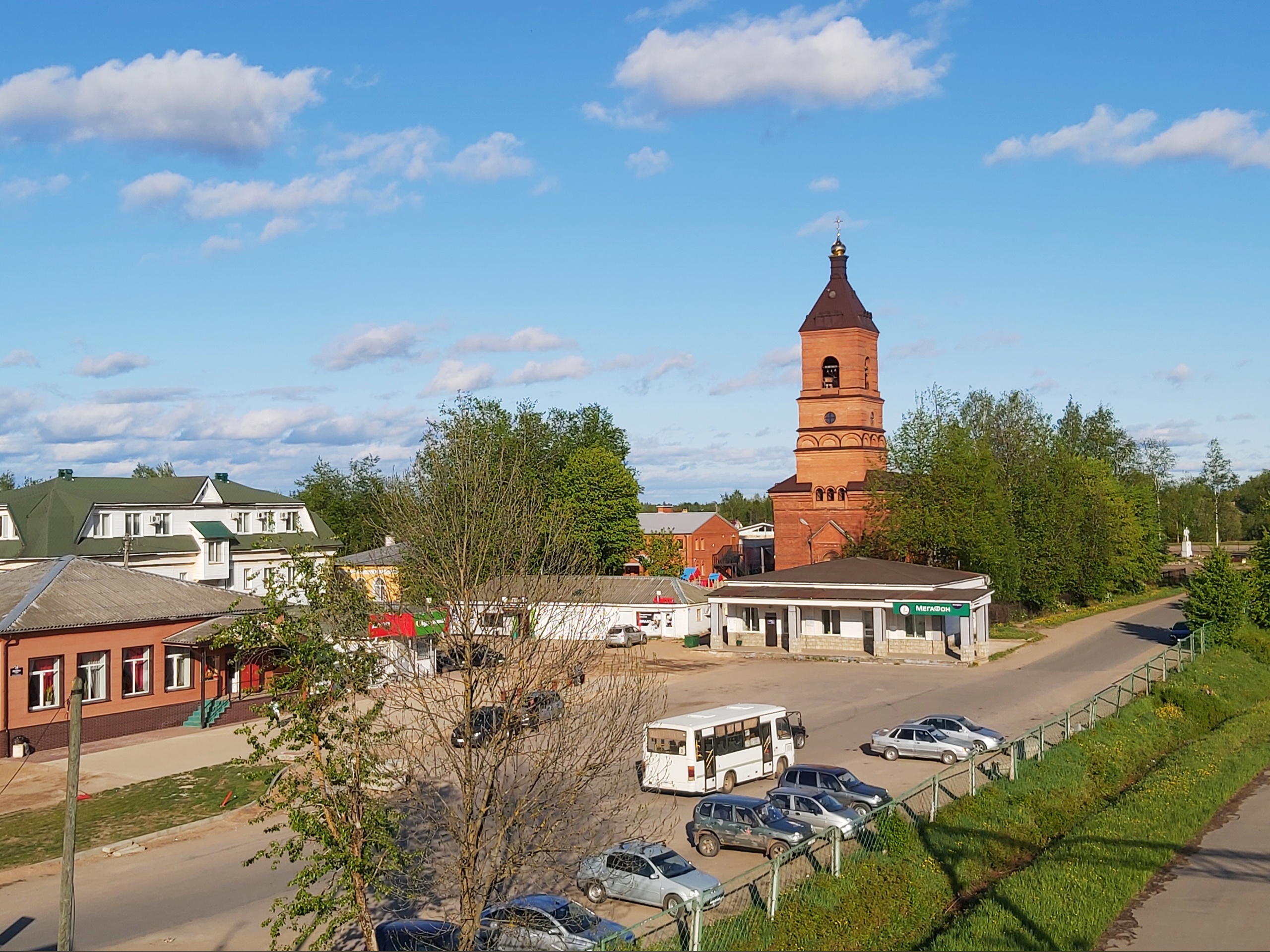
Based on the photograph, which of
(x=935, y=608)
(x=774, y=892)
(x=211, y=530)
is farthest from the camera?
(x=211, y=530)

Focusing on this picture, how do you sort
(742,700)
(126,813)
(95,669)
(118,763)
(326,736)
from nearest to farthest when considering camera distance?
(326,736), (126,813), (118,763), (95,669), (742,700)

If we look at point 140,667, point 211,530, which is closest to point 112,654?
point 140,667

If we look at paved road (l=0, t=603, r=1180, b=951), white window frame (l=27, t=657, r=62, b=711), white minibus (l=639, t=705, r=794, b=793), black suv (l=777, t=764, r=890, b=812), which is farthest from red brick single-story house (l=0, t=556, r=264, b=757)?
black suv (l=777, t=764, r=890, b=812)

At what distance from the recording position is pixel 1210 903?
1802cm

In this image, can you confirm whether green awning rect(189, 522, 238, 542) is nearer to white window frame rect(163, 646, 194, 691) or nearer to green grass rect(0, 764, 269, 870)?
white window frame rect(163, 646, 194, 691)

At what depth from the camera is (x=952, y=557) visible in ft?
191

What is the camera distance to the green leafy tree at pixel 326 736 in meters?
12.1

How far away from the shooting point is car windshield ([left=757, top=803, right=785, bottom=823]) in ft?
68.8

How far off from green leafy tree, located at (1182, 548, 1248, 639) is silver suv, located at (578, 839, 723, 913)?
37856 mm

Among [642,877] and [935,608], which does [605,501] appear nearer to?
[935,608]

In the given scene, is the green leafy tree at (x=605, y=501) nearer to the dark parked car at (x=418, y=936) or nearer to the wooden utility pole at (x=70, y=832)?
the dark parked car at (x=418, y=936)

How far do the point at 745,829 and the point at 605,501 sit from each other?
55.0 metres

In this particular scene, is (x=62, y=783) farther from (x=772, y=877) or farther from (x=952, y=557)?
(x=952, y=557)

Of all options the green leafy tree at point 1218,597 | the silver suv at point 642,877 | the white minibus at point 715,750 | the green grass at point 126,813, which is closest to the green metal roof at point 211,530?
the green grass at point 126,813
